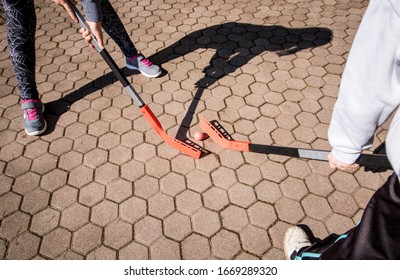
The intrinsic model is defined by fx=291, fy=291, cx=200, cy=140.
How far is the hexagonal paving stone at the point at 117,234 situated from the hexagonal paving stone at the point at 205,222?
23.5 inches

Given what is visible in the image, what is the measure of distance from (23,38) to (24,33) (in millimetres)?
60

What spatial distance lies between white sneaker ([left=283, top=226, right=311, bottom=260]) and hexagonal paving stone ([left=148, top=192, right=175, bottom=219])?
1.06 metres

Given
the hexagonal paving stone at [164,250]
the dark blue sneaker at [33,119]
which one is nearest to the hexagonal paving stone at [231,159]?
the hexagonal paving stone at [164,250]

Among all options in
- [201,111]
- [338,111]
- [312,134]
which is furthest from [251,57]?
[338,111]

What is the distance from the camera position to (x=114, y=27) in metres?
3.79

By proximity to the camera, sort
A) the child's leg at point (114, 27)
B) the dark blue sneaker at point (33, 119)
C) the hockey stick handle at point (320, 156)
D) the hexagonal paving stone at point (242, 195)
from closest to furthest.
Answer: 1. the hockey stick handle at point (320, 156)
2. the hexagonal paving stone at point (242, 195)
3. the dark blue sneaker at point (33, 119)
4. the child's leg at point (114, 27)

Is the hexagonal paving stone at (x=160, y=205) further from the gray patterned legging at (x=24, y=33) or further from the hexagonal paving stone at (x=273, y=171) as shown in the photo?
the gray patterned legging at (x=24, y=33)

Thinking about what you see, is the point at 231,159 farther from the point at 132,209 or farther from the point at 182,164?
the point at 132,209

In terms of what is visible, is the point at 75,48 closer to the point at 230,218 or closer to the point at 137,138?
the point at 137,138

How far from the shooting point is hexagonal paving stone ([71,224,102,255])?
2545mm

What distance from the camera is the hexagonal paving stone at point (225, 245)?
2490 millimetres

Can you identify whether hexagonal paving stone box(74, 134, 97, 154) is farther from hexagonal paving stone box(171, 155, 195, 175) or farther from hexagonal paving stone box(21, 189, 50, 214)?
hexagonal paving stone box(171, 155, 195, 175)

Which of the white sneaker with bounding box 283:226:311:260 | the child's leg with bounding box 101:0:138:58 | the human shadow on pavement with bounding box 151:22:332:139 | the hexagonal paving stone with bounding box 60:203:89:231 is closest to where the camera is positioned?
the white sneaker with bounding box 283:226:311:260

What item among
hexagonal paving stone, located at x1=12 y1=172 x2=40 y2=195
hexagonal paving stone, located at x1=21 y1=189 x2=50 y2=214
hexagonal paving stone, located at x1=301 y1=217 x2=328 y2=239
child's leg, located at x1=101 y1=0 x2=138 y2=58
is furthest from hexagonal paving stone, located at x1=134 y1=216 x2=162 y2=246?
child's leg, located at x1=101 y1=0 x2=138 y2=58
